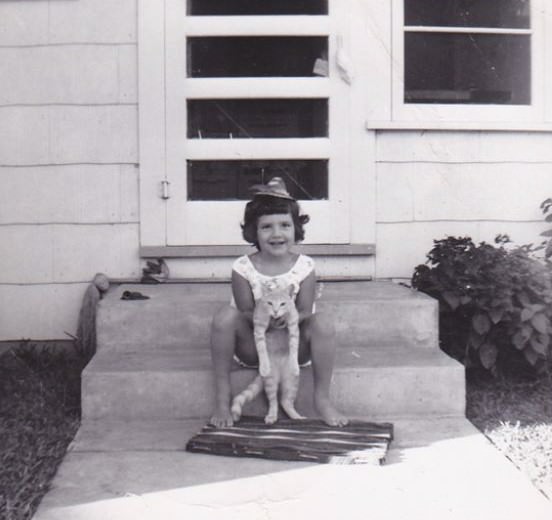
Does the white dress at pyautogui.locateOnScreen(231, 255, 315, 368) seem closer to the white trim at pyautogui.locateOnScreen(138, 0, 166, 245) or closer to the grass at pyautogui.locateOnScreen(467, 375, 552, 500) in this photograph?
the grass at pyautogui.locateOnScreen(467, 375, 552, 500)

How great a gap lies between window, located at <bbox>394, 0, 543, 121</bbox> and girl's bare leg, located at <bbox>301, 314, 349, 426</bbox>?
1885 mm

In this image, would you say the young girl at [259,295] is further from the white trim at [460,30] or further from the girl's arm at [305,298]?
the white trim at [460,30]

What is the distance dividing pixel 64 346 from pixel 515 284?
2498 mm

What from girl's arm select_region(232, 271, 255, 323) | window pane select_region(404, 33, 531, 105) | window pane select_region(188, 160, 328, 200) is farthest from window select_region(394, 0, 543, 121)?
girl's arm select_region(232, 271, 255, 323)

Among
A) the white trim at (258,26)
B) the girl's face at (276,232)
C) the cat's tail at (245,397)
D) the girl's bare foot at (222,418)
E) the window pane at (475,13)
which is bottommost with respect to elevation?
the girl's bare foot at (222,418)

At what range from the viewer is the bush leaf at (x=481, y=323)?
3824mm

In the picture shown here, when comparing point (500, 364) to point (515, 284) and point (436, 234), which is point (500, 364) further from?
point (436, 234)

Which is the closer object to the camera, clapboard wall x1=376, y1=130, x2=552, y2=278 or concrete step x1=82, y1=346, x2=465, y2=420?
concrete step x1=82, y1=346, x2=465, y2=420

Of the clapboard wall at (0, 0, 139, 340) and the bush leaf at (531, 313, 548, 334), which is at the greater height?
the clapboard wall at (0, 0, 139, 340)

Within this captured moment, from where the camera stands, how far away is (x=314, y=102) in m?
4.60

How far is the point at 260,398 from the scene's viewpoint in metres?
3.35

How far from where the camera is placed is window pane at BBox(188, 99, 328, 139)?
4582 mm

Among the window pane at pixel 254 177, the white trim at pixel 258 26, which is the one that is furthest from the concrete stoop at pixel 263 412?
the white trim at pixel 258 26

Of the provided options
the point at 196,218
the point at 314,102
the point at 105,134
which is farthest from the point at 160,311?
the point at 314,102
